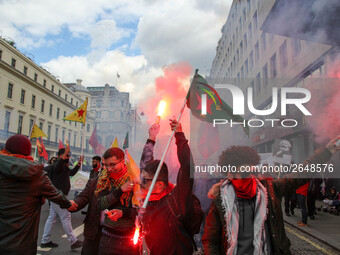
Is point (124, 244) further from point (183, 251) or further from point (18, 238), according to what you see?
point (18, 238)

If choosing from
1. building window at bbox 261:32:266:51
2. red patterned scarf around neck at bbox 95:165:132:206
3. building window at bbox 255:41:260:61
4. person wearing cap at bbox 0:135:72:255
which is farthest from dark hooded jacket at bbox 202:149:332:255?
building window at bbox 255:41:260:61

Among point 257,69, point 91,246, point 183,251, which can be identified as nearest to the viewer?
point 183,251

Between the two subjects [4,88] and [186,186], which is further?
[4,88]

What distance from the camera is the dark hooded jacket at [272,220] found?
206 centimetres

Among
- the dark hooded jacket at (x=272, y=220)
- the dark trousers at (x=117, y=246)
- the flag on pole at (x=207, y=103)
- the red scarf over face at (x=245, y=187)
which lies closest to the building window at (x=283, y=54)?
the flag on pole at (x=207, y=103)

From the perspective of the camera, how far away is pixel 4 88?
1309 inches

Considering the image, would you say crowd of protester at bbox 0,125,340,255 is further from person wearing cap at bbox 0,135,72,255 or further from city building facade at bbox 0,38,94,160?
city building facade at bbox 0,38,94,160

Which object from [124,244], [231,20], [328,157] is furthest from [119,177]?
[231,20]

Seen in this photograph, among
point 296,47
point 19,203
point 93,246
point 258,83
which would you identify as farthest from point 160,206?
point 258,83

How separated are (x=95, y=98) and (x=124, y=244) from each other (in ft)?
237

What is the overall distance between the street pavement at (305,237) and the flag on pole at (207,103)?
3.04 meters

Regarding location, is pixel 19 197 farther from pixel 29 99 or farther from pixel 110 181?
pixel 29 99

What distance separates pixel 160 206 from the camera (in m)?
2.18

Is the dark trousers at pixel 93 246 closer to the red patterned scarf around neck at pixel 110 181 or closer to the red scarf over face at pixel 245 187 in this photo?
the red patterned scarf around neck at pixel 110 181
